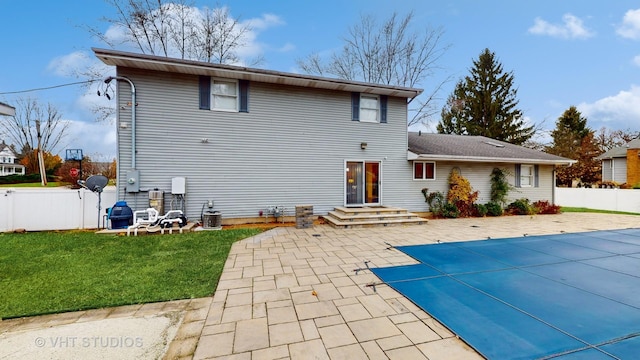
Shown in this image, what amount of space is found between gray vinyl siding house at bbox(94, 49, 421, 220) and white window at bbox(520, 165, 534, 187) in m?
5.88

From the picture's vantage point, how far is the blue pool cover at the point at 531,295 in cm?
242

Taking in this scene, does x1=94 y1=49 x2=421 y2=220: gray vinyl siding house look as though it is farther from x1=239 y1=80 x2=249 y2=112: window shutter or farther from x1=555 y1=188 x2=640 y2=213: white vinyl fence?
x1=555 y1=188 x2=640 y2=213: white vinyl fence

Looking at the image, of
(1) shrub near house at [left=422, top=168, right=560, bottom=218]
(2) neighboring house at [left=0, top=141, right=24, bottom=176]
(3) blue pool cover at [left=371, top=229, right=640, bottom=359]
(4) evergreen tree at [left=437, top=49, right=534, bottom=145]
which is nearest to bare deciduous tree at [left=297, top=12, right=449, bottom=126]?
(1) shrub near house at [left=422, top=168, right=560, bottom=218]

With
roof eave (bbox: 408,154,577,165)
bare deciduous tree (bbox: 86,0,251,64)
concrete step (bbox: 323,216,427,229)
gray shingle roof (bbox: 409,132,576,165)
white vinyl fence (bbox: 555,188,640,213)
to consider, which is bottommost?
concrete step (bbox: 323,216,427,229)

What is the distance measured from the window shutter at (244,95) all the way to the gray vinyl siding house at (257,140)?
0.03 meters

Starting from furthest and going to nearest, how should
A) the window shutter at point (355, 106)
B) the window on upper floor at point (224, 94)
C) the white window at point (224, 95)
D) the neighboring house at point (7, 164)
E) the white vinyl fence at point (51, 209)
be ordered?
the neighboring house at point (7, 164), the window shutter at point (355, 106), the white window at point (224, 95), the window on upper floor at point (224, 94), the white vinyl fence at point (51, 209)

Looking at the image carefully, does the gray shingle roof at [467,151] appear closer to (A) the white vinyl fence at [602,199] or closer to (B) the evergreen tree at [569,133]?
(A) the white vinyl fence at [602,199]

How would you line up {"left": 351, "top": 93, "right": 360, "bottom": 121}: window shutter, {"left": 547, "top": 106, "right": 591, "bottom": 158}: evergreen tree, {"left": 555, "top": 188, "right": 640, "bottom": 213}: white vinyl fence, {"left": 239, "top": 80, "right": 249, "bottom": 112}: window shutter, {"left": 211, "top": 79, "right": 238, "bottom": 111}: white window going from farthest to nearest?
1. {"left": 547, "top": 106, "right": 591, "bottom": 158}: evergreen tree
2. {"left": 555, "top": 188, "right": 640, "bottom": 213}: white vinyl fence
3. {"left": 351, "top": 93, "right": 360, "bottom": 121}: window shutter
4. {"left": 239, "top": 80, "right": 249, "bottom": 112}: window shutter
5. {"left": 211, "top": 79, "right": 238, "bottom": 111}: white window

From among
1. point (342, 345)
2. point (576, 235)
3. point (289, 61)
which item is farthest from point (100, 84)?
point (576, 235)

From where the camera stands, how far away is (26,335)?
8.19ft

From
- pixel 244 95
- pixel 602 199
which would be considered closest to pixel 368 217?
pixel 244 95

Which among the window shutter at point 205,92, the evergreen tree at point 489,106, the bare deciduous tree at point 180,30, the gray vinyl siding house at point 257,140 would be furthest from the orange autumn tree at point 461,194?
the evergreen tree at point 489,106

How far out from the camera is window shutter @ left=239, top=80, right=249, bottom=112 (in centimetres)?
864

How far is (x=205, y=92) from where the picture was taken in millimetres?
8312
